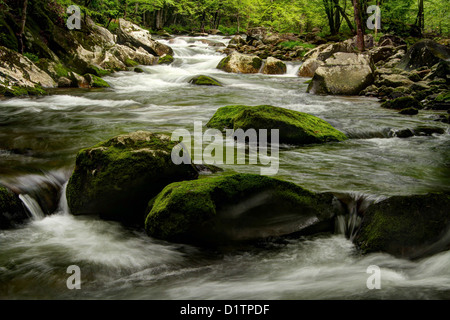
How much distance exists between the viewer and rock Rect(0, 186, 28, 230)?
4020 millimetres

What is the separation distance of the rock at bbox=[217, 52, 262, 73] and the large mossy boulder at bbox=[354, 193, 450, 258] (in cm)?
1758

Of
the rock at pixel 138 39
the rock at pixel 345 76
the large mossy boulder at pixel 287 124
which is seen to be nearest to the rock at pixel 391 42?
the rock at pixel 345 76

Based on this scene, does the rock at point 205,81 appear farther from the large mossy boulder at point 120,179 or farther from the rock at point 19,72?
the large mossy boulder at point 120,179

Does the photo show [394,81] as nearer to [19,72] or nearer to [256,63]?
[256,63]

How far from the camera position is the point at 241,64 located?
67.0 ft

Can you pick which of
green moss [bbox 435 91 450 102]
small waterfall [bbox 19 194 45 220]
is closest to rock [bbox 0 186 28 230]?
small waterfall [bbox 19 194 45 220]

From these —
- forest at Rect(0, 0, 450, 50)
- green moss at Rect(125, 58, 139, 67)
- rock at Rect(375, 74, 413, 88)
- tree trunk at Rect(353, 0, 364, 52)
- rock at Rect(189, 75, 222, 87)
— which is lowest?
rock at Rect(375, 74, 413, 88)

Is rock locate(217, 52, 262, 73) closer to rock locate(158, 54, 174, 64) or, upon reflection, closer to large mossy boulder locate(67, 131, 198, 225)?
rock locate(158, 54, 174, 64)

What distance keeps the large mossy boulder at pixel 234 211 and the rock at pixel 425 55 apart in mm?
14060

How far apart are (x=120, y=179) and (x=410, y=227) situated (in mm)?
3106

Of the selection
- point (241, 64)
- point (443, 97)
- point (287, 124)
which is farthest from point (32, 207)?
→ point (241, 64)

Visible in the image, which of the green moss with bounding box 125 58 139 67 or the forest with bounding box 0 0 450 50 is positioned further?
the green moss with bounding box 125 58 139 67

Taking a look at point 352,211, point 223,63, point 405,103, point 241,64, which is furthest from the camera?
point 223,63
